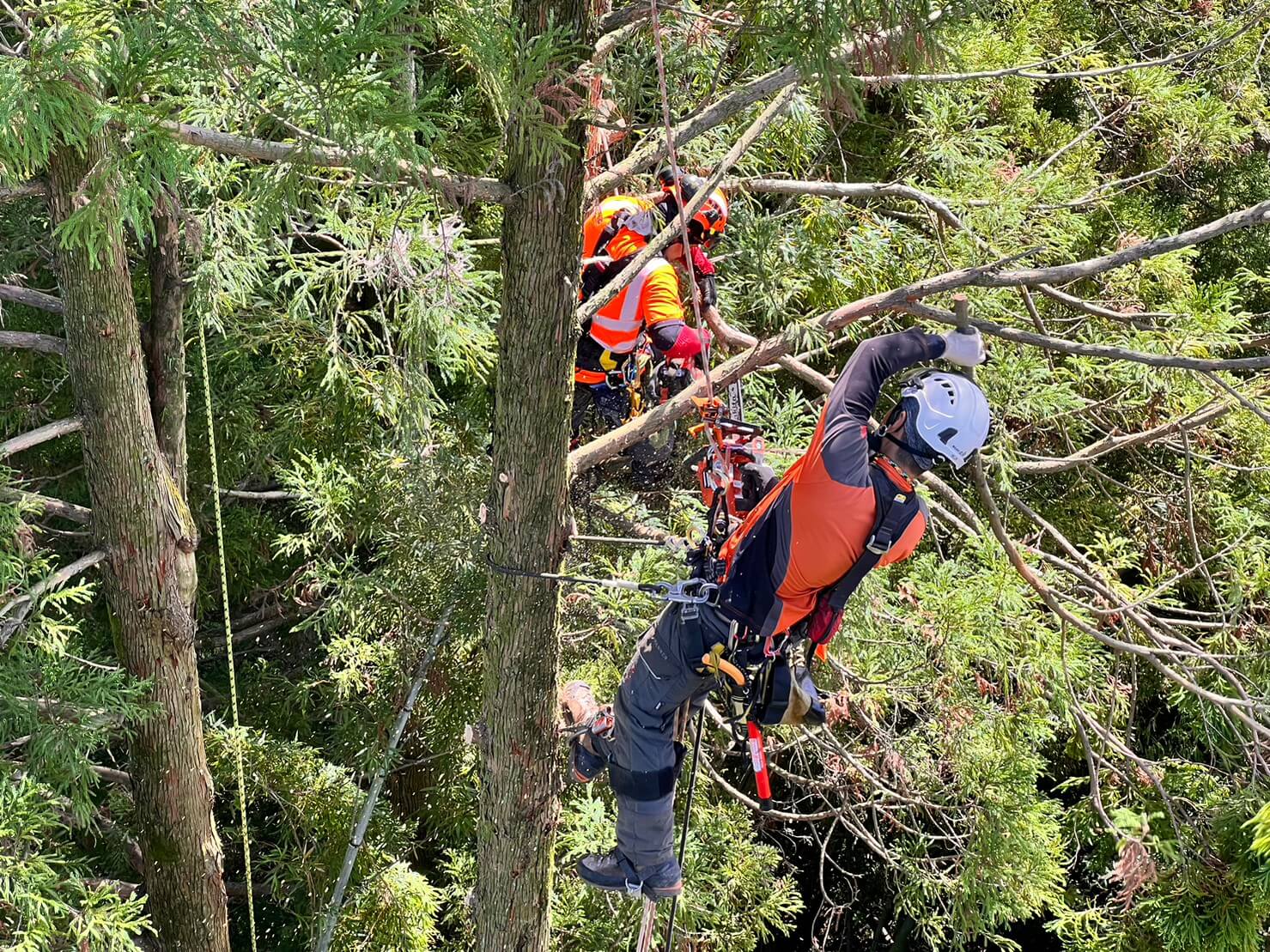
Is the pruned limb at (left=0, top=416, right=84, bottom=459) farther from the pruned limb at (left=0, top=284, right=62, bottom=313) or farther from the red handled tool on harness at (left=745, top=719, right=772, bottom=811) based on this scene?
the red handled tool on harness at (left=745, top=719, right=772, bottom=811)

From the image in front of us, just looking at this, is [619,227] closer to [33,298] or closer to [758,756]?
[758,756]

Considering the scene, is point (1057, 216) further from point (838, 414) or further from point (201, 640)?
point (201, 640)

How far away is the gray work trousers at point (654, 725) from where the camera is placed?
11.1ft

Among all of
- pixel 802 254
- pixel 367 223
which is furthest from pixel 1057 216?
pixel 367 223

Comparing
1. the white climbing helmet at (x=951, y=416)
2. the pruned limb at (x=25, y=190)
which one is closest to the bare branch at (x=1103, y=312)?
the white climbing helmet at (x=951, y=416)

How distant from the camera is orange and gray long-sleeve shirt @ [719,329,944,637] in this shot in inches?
114

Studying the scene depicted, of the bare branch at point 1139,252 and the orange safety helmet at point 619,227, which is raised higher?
the orange safety helmet at point 619,227

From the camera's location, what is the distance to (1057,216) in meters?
5.15

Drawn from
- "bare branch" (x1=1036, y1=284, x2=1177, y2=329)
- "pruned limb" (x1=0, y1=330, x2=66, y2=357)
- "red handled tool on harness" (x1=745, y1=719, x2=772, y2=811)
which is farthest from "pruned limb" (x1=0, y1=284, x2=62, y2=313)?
"bare branch" (x1=1036, y1=284, x2=1177, y2=329)

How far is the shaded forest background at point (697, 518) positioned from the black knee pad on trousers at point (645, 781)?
30.7 inches

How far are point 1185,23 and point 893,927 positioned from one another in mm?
6673

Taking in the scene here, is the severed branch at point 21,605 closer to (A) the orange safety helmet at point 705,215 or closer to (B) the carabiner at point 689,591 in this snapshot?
(B) the carabiner at point 689,591

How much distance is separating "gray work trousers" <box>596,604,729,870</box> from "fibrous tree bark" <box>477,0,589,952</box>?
0.25m

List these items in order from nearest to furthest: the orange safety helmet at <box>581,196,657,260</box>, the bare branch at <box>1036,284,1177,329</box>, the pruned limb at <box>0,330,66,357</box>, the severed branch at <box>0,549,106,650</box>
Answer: the bare branch at <box>1036,284,1177,329</box>
the severed branch at <box>0,549,106,650</box>
the pruned limb at <box>0,330,66,357</box>
the orange safety helmet at <box>581,196,657,260</box>
